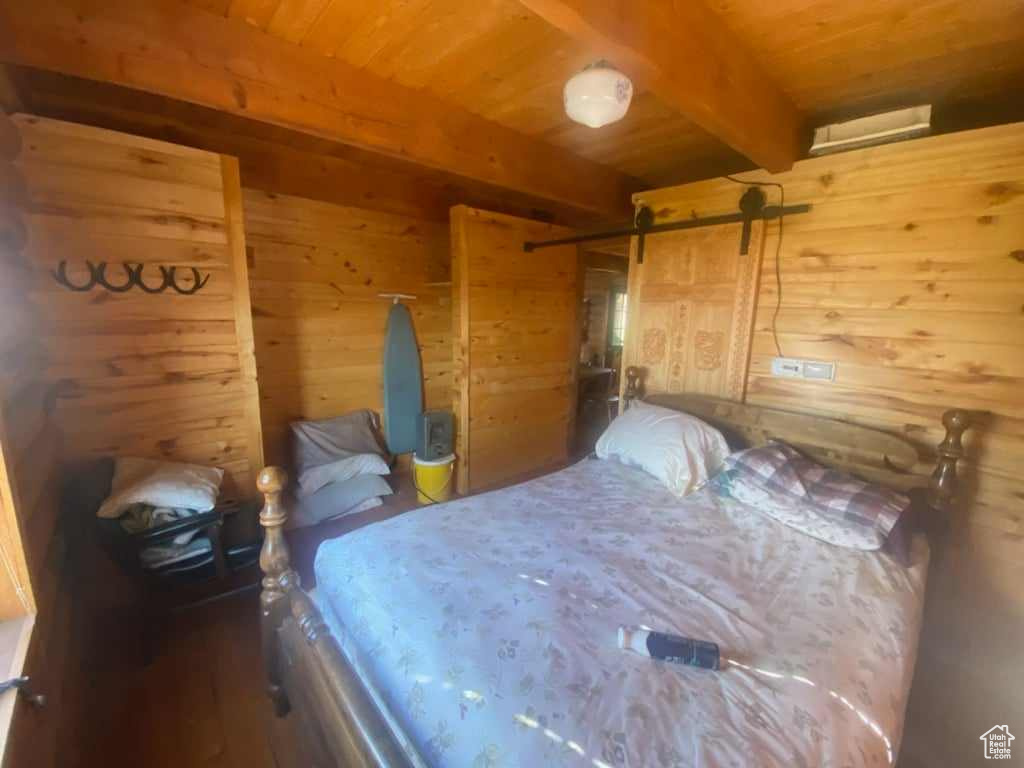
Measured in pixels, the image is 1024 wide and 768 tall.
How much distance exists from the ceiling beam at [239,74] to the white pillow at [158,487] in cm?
135

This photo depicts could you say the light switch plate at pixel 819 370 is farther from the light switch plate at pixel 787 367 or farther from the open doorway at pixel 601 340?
the open doorway at pixel 601 340

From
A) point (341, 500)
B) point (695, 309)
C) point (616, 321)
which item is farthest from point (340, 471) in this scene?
point (616, 321)

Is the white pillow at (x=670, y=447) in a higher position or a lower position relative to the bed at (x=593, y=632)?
higher

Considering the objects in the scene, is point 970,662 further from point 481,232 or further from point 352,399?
point 352,399

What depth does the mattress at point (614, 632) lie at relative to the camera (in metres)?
0.78

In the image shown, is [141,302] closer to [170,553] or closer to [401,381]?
[170,553]

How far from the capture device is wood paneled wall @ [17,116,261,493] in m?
1.56

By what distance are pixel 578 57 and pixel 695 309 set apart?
1.32 meters

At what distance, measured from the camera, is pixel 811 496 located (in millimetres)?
1544

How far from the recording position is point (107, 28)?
122cm

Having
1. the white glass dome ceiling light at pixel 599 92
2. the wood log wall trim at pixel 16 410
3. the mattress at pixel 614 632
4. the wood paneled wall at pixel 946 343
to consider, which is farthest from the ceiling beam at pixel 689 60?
the wood log wall trim at pixel 16 410

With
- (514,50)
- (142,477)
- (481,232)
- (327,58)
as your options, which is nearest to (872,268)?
(514,50)

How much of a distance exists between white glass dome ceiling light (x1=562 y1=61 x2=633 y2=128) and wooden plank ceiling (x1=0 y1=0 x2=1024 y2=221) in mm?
126

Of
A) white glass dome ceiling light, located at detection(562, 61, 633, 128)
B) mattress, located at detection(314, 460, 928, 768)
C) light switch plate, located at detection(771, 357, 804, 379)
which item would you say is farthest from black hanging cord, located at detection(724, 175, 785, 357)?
white glass dome ceiling light, located at detection(562, 61, 633, 128)
